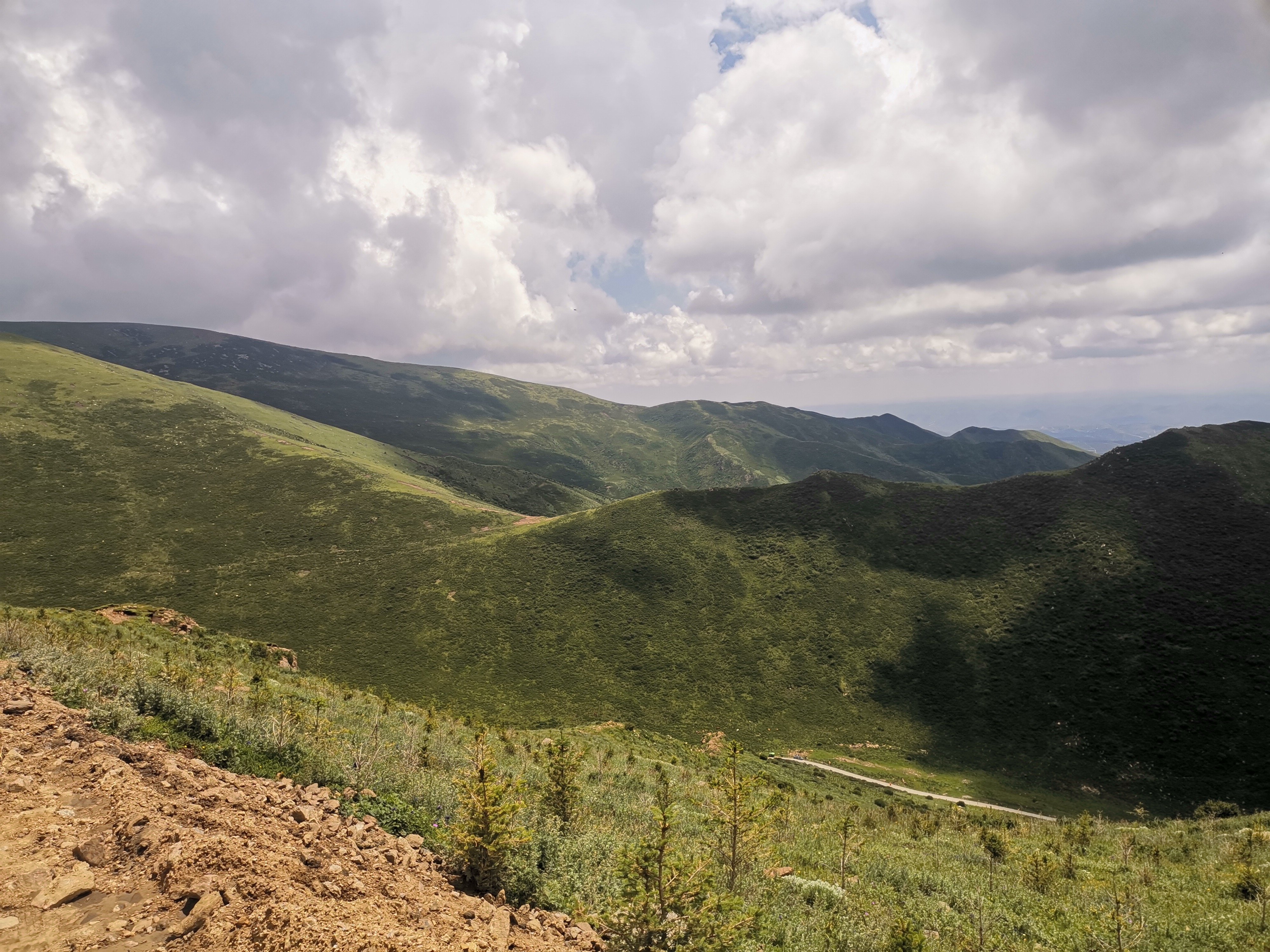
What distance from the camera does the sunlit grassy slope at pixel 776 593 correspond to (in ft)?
167

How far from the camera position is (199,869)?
284 inches

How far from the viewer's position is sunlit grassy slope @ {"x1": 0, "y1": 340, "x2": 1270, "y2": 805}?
50.9 metres

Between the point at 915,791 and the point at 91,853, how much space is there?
170 feet

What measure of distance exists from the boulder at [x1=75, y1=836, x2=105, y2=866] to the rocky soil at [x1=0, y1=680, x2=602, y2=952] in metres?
0.02

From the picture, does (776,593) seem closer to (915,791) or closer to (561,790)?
(915,791)

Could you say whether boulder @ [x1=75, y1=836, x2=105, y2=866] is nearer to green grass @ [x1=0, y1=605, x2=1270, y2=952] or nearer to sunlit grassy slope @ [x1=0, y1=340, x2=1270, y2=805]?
green grass @ [x1=0, y1=605, x2=1270, y2=952]

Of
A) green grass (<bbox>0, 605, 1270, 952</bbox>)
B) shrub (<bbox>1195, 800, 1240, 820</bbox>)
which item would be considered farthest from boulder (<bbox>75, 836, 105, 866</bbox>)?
shrub (<bbox>1195, 800, 1240, 820</bbox>)

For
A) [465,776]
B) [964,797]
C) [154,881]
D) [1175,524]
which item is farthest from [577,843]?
[1175,524]

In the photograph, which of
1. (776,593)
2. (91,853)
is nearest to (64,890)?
(91,853)

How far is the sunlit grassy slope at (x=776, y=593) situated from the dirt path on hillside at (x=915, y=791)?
5998mm

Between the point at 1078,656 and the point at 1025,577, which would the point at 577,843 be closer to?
the point at 1078,656

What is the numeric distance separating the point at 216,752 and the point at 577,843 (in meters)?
8.75

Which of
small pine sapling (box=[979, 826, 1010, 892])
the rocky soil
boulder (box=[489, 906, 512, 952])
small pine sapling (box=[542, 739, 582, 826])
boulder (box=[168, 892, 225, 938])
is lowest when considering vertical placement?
small pine sapling (box=[979, 826, 1010, 892])

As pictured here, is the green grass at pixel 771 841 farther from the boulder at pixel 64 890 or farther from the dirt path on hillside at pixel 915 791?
the dirt path on hillside at pixel 915 791
